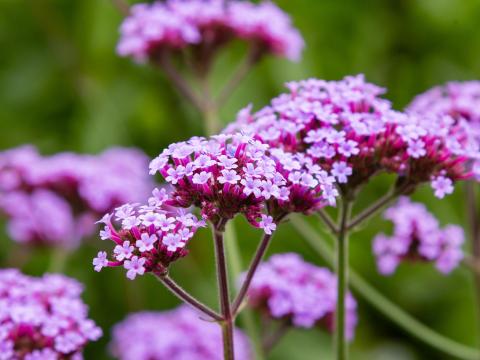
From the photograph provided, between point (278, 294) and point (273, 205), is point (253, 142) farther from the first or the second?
point (278, 294)

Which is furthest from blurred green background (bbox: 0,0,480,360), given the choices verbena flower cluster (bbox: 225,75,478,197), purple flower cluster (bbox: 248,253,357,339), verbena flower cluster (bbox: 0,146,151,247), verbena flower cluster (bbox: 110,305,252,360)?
verbena flower cluster (bbox: 225,75,478,197)

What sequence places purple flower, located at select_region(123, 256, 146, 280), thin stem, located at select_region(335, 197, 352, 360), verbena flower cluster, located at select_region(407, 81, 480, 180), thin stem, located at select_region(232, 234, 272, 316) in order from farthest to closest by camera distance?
1. verbena flower cluster, located at select_region(407, 81, 480, 180)
2. thin stem, located at select_region(335, 197, 352, 360)
3. thin stem, located at select_region(232, 234, 272, 316)
4. purple flower, located at select_region(123, 256, 146, 280)

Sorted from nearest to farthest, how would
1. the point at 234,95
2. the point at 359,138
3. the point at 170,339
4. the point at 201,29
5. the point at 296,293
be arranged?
1. the point at 359,138
2. the point at 296,293
3. the point at 170,339
4. the point at 201,29
5. the point at 234,95

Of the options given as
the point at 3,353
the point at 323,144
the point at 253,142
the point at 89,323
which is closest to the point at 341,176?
the point at 323,144

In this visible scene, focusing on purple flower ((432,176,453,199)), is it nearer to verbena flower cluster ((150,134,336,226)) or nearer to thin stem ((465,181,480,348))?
verbena flower cluster ((150,134,336,226))

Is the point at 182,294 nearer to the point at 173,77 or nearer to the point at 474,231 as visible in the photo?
the point at 474,231

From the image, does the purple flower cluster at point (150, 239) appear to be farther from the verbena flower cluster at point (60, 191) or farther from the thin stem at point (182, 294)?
the verbena flower cluster at point (60, 191)

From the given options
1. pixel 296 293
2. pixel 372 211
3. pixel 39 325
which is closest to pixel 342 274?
pixel 372 211
